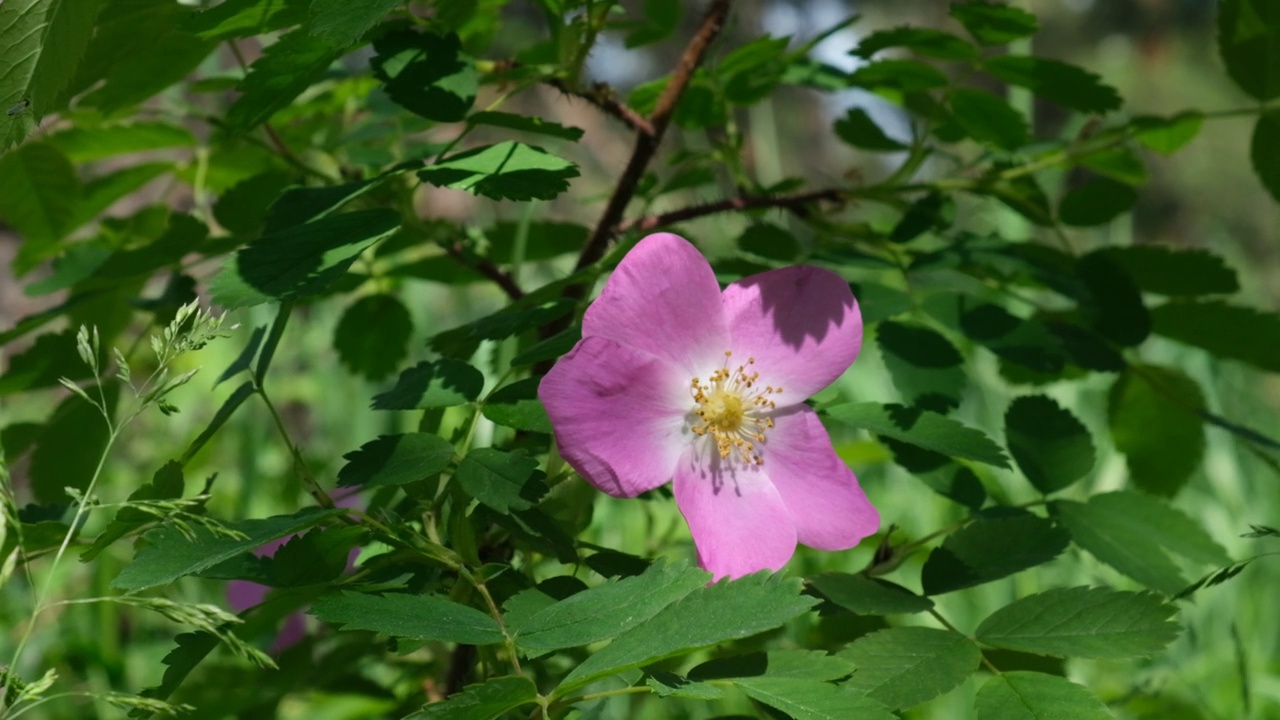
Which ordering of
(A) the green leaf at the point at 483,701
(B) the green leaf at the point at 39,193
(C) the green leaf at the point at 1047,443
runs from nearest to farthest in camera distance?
(A) the green leaf at the point at 483,701 → (C) the green leaf at the point at 1047,443 → (B) the green leaf at the point at 39,193

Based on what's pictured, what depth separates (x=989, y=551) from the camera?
0.67m

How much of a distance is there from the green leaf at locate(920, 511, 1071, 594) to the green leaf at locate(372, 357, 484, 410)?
294 mm

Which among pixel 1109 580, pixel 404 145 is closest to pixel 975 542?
pixel 404 145

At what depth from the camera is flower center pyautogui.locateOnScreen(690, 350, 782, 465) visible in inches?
24.7

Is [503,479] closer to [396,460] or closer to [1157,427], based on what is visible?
[396,460]

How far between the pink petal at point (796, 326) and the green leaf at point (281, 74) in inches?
10.5

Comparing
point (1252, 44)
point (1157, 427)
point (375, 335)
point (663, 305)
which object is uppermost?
point (1252, 44)

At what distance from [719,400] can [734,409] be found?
0.03 feet

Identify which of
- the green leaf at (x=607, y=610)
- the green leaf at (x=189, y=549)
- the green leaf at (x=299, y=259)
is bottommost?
the green leaf at (x=607, y=610)

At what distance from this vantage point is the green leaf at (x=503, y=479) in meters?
0.55

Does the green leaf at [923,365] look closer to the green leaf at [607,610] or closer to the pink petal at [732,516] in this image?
the pink petal at [732,516]

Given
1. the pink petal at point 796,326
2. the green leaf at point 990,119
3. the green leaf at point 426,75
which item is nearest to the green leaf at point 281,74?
the green leaf at point 426,75

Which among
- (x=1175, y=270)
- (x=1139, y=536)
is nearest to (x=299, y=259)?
(x=1139, y=536)

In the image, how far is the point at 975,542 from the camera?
675mm
